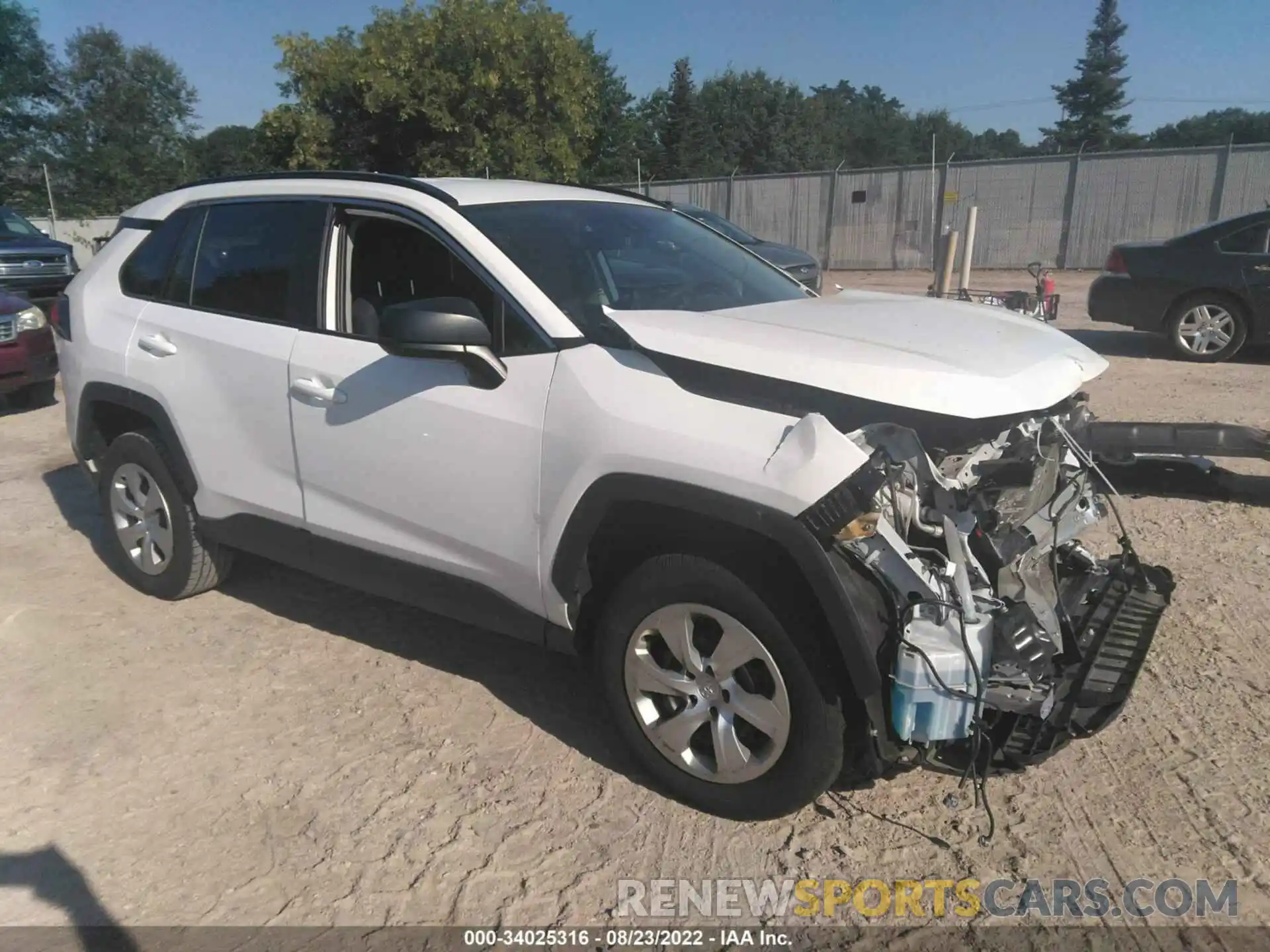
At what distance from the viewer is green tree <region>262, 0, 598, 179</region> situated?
815 inches

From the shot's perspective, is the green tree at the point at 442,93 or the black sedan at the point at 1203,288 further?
the green tree at the point at 442,93

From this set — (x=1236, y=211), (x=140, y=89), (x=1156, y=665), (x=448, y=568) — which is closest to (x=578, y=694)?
(x=448, y=568)

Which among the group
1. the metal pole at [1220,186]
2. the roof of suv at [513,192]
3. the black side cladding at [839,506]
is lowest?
the black side cladding at [839,506]

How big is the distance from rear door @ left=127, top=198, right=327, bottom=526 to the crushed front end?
2301 millimetres

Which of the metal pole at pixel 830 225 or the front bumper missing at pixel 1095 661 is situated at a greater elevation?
the metal pole at pixel 830 225

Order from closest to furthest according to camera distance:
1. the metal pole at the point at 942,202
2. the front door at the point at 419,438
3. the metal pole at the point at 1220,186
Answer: the front door at the point at 419,438 < the metal pole at the point at 1220,186 < the metal pole at the point at 942,202

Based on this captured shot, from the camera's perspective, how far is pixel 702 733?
9.47 ft

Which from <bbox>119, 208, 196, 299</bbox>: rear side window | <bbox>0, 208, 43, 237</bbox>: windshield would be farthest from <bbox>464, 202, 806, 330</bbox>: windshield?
<bbox>0, 208, 43, 237</bbox>: windshield

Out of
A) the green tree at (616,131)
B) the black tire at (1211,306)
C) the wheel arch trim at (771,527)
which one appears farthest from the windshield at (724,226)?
the green tree at (616,131)

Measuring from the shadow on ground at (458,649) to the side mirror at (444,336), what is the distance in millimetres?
1187

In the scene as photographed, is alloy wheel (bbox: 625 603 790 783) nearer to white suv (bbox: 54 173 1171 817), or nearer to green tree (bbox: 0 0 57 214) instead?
white suv (bbox: 54 173 1171 817)

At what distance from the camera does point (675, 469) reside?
2.62 meters

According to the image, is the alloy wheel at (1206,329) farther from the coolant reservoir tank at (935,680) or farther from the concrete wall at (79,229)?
the concrete wall at (79,229)

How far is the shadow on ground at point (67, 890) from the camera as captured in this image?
2500 mm
